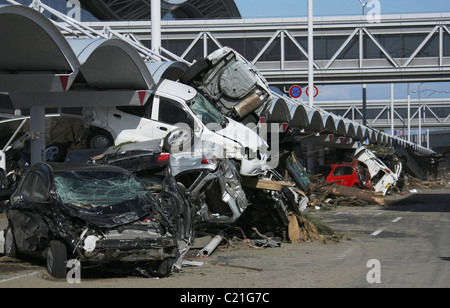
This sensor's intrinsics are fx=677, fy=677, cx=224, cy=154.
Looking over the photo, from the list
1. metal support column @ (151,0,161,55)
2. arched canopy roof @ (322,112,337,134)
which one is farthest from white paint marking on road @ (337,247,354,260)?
arched canopy roof @ (322,112,337,134)

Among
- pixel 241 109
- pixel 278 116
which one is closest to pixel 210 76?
pixel 241 109

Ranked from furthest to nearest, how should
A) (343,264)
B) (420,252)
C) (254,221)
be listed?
(254,221)
(420,252)
(343,264)

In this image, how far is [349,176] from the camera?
3186cm

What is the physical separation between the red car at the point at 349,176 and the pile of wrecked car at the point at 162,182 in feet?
36.4

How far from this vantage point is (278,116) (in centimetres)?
2611

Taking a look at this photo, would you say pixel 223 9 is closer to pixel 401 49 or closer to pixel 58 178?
pixel 401 49

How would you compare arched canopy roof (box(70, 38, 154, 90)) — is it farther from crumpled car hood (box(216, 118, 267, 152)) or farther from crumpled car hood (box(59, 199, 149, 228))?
crumpled car hood (box(59, 199, 149, 228))

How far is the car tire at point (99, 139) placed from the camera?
1625 cm

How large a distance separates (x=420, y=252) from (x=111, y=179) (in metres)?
5.93

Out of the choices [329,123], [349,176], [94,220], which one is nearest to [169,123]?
[94,220]

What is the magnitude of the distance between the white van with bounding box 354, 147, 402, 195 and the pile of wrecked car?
13062mm

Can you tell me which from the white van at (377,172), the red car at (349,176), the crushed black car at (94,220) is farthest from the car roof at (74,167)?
the white van at (377,172)

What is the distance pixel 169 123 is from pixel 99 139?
5.85ft

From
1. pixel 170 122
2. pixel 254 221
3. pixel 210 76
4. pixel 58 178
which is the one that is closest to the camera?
pixel 58 178
